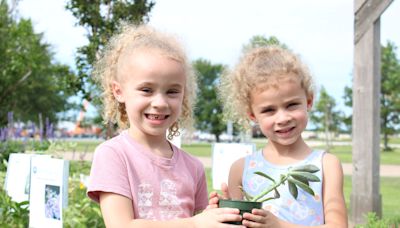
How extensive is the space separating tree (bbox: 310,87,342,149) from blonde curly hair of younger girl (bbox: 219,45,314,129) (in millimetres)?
38096

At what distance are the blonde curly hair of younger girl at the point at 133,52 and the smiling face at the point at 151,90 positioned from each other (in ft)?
0.15

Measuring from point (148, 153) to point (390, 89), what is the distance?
32.9 meters

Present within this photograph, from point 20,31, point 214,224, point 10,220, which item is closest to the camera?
point 214,224

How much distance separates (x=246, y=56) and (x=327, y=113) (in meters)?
40.3

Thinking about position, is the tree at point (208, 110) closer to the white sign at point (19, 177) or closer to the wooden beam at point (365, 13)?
the wooden beam at point (365, 13)

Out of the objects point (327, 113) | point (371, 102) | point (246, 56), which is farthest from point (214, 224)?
point (327, 113)

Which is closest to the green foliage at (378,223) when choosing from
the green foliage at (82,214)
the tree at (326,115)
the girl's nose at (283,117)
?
the girl's nose at (283,117)

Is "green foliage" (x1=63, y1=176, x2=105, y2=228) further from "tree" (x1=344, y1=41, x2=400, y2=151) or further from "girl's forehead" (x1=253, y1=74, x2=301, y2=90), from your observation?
"tree" (x1=344, y1=41, x2=400, y2=151)

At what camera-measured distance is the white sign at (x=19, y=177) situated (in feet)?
13.9

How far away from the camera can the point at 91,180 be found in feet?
5.99

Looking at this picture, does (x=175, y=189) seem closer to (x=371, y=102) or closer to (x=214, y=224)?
(x=214, y=224)

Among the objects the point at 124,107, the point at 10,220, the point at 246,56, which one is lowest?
the point at 10,220

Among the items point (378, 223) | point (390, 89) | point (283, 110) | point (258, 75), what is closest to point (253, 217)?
point (283, 110)

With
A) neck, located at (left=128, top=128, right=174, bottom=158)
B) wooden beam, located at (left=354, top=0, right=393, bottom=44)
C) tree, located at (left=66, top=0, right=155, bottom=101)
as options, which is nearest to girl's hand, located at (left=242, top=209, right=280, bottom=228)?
neck, located at (left=128, top=128, right=174, bottom=158)
